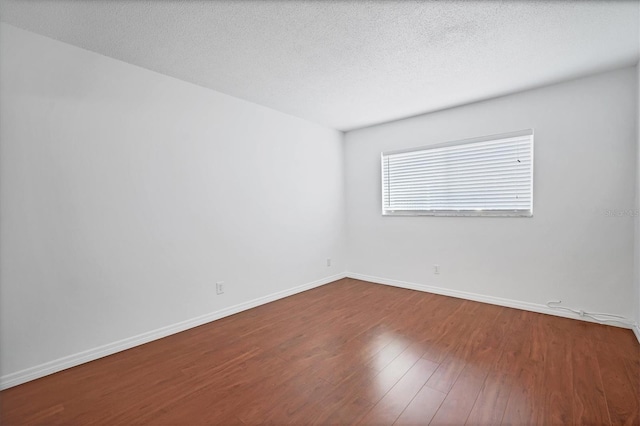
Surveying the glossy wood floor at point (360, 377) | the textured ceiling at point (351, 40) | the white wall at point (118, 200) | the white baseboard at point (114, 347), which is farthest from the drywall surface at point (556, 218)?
the white baseboard at point (114, 347)

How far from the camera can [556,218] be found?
3115mm

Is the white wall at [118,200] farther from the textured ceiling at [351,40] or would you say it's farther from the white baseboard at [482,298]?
the white baseboard at [482,298]

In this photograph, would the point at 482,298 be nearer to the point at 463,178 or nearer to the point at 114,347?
the point at 463,178

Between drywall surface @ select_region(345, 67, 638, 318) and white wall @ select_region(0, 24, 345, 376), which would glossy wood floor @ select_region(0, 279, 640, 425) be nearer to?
white wall @ select_region(0, 24, 345, 376)

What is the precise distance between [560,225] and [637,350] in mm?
1232

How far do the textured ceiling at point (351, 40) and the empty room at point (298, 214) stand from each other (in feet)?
0.07

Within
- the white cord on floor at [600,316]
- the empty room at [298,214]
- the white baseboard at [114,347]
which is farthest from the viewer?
the white cord on floor at [600,316]

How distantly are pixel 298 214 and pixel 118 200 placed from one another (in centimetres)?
220

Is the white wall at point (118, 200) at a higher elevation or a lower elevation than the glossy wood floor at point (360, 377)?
higher

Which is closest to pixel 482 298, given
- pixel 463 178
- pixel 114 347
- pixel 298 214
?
pixel 463 178

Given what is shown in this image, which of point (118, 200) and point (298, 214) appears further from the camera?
point (298, 214)

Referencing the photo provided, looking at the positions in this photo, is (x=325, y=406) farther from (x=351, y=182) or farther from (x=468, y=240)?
(x=351, y=182)

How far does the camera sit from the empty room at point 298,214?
1901mm

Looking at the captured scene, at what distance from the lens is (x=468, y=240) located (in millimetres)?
3729
